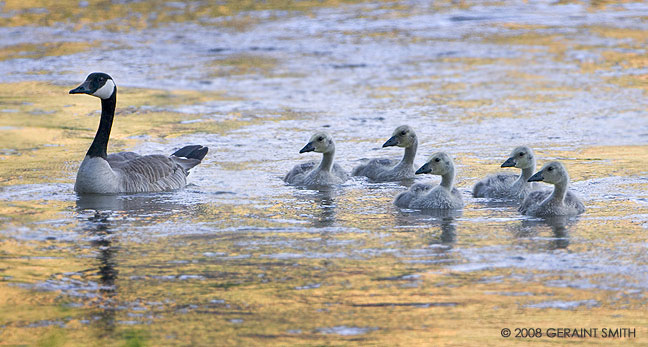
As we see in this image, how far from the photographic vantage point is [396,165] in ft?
45.5

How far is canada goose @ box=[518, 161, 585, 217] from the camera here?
36.6ft

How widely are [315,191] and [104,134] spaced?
256cm

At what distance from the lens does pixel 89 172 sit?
12383 mm

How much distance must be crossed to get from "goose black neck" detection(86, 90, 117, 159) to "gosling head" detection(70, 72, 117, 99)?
108 millimetres

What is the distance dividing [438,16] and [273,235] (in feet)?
57.4

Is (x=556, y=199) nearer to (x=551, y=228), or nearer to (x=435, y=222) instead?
(x=551, y=228)

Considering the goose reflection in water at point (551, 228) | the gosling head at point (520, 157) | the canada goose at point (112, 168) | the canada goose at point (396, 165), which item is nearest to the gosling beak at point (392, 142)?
the canada goose at point (396, 165)

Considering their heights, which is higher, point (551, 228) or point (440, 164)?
point (440, 164)

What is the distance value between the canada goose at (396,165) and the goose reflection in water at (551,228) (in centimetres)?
285

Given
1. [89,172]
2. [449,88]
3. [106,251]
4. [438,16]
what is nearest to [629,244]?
[106,251]

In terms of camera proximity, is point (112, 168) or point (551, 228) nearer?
point (551, 228)

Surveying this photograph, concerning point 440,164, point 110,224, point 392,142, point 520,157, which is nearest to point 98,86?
point 110,224

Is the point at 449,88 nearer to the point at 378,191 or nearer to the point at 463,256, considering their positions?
the point at 378,191

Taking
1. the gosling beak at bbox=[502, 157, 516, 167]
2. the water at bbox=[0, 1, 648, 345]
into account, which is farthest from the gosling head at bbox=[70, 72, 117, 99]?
the gosling beak at bbox=[502, 157, 516, 167]
